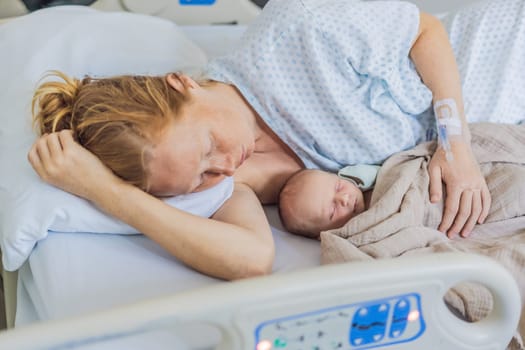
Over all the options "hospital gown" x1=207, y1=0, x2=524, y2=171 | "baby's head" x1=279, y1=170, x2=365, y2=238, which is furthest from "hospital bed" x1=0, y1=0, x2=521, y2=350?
"hospital gown" x1=207, y1=0, x2=524, y2=171

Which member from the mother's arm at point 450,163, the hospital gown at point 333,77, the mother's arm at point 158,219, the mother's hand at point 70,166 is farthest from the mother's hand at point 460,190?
the mother's hand at point 70,166

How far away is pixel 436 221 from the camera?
1322 millimetres

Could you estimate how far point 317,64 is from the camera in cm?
137

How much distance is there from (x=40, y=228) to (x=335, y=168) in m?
0.67

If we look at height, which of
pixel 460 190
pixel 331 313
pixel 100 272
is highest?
pixel 331 313

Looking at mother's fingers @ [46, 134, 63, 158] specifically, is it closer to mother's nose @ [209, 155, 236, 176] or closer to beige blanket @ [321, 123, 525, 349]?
mother's nose @ [209, 155, 236, 176]

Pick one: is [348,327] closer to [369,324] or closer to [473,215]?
[369,324]

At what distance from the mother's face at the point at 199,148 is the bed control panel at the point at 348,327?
44 cm

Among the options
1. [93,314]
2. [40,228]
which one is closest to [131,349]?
[93,314]

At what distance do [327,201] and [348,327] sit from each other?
50 centimetres

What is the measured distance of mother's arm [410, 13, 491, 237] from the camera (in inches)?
51.8

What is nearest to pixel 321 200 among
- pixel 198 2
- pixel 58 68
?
pixel 58 68

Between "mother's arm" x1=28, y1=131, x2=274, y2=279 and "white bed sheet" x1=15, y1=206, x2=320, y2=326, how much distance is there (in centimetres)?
5

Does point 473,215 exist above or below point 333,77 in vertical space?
below
